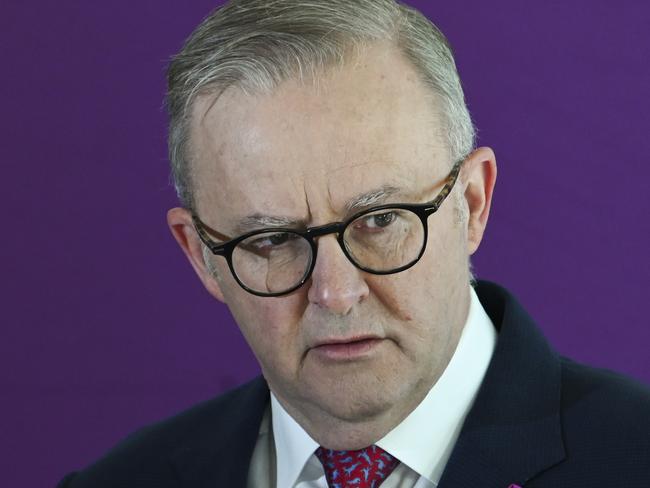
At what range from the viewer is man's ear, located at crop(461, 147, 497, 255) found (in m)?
2.29

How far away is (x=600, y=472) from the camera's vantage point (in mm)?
2129

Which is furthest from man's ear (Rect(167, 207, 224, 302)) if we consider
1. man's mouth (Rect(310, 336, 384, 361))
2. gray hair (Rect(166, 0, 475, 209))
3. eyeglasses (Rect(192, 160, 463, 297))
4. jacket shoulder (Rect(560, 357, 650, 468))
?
jacket shoulder (Rect(560, 357, 650, 468))

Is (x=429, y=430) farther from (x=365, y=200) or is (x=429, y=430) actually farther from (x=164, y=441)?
(x=164, y=441)

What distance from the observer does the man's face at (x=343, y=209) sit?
2082 mm

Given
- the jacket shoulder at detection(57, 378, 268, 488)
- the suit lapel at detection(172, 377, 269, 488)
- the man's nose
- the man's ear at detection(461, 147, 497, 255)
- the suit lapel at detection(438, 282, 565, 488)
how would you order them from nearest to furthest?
the man's nose, the suit lapel at detection(438, 282, 565, 488), the man's ear at detection(461, 147, 497, 255), the suit lapel at detection(172, 377, 269, 488), the jacket shoulder at detection(57, 378, 268, 488)

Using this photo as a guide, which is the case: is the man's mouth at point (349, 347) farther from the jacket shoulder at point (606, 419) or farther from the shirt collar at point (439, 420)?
the jacket shoulder at point (606, 419)

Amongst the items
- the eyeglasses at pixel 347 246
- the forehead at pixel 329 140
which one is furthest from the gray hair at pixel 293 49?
the eyeglasses at pixel 347 246

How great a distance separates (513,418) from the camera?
7.32 ft

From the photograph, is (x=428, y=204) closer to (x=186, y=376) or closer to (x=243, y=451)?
(x=243, y=451)

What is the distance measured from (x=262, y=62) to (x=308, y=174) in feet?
0.63

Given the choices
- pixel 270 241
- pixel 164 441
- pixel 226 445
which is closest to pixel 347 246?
pixel 270 241

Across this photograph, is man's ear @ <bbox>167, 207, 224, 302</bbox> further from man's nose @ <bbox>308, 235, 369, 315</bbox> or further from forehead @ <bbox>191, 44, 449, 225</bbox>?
man's nose @ <bbox>308, 235, 369, 315</bbox>

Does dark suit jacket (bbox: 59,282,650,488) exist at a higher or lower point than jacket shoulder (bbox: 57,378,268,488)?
higher

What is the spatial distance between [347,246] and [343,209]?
56 mm
